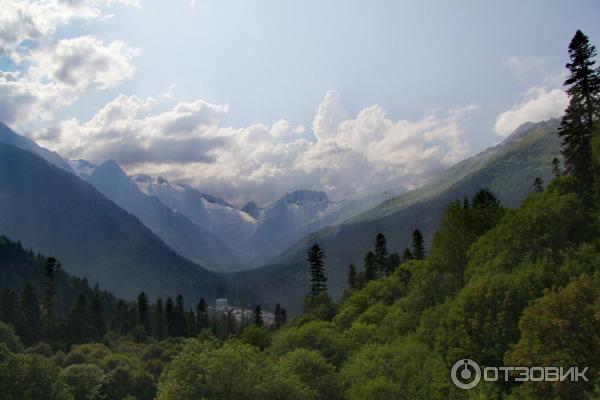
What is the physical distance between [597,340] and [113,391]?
Result: 6595cm

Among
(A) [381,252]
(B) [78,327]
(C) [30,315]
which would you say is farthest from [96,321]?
(A) [381,252]

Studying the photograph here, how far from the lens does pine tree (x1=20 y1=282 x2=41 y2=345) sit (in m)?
117

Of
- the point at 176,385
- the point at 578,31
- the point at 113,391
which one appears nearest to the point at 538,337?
the point at 176,385

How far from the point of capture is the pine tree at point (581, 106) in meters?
56.1

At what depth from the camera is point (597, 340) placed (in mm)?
30406

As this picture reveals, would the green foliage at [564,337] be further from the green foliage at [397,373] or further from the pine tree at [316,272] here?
the pine tree at [316,272]

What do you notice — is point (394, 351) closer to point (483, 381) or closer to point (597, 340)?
point (483, 381)

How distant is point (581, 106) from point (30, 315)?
129027 millimetres

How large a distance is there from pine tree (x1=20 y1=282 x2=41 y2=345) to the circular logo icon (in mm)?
111183

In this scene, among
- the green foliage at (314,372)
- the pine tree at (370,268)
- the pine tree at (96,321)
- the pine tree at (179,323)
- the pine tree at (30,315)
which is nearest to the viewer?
the green foliage at (314,372)

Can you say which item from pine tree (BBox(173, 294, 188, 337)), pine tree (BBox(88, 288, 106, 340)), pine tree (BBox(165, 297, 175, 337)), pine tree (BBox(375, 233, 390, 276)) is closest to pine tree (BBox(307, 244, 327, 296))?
pine tree (BBox(375, 233, 390, 276))

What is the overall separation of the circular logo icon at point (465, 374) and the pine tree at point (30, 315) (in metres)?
111

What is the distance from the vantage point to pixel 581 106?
5781 centimetres

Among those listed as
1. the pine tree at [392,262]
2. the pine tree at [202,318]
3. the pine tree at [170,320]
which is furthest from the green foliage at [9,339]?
the pine tree at [392,262]
